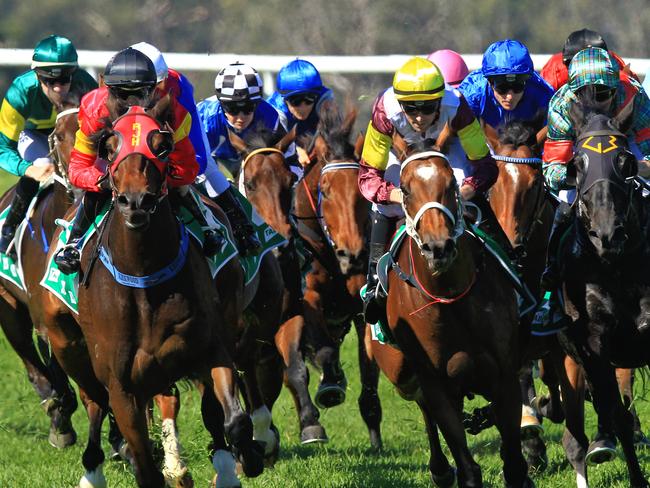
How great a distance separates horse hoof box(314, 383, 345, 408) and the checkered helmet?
204 cm

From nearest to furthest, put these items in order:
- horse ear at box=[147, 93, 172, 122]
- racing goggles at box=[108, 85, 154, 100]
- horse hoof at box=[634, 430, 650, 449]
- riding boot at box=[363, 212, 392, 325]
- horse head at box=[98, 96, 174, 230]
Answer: horse head at box=[98, 96, 174, 230], horse ear at box=[147, 93, 172, 122], racing goggles at box=[108, 85, 154, 100], riding boot at box=[363, 212, 392, 325], horse hoof at box=[634, 430, 650, 449]

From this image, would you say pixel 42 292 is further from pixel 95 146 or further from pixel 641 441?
pixel 641 441

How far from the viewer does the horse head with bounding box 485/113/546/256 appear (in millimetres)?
8008

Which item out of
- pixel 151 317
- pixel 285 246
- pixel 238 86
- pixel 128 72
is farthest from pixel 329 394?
pixel 128 72

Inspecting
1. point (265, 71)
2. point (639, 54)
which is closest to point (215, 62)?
point (265, 71)

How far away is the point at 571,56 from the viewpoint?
910 cm

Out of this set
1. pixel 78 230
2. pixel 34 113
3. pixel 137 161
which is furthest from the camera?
pixel 34 113

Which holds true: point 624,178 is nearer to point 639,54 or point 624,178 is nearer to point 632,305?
point 632,305

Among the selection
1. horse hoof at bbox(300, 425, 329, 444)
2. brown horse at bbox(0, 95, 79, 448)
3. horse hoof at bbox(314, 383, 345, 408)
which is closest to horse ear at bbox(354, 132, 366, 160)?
horse hoof at bbox(314, 383, 345, 408)

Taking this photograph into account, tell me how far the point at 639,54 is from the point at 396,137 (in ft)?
65.0

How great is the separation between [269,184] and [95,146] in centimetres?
268

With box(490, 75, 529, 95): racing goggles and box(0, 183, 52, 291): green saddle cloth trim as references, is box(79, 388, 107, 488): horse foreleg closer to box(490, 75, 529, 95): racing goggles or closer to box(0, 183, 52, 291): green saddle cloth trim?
box(0, 183, 52, 291): green saddle cloth trim

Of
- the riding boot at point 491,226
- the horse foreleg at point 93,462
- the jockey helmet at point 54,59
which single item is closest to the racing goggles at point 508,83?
the riding boot at point 491,226

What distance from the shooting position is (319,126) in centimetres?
988
